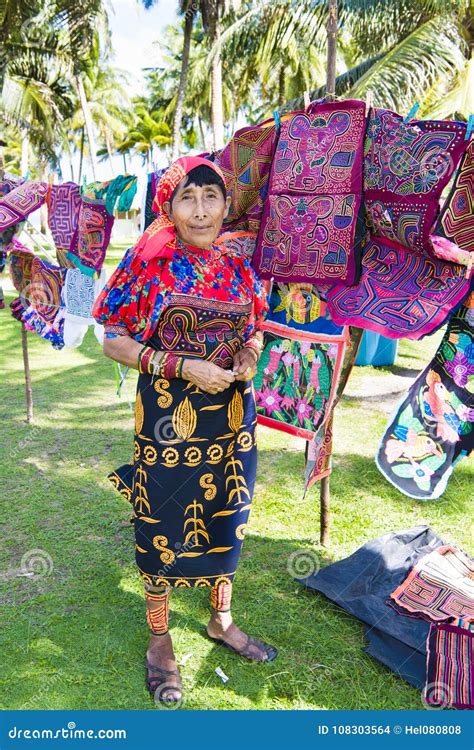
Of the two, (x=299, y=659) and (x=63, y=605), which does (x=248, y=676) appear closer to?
(x=299, y=659)

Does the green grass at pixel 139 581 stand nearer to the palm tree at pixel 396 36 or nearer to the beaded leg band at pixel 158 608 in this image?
the beaded leg band at pixel 158 608

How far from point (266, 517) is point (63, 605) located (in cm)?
133

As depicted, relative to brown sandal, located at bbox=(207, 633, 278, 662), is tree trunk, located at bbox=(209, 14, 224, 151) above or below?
above

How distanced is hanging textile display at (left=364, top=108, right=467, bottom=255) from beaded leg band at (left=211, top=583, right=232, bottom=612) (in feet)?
5.08

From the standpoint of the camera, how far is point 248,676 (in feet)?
7.67

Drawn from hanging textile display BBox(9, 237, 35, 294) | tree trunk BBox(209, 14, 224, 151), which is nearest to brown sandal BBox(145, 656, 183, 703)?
hanging textile display BBox(9, 237, 35, 294)

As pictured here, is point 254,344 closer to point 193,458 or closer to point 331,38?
point 193,458

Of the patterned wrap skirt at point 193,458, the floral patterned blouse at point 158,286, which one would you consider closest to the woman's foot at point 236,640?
the patterned wrap skirt at point 193,458

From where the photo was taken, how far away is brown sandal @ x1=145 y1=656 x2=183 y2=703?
7.23 feet

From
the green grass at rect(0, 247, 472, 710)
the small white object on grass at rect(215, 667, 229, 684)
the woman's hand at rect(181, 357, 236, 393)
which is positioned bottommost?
the green grass at rect(0, 247, 472, 710)

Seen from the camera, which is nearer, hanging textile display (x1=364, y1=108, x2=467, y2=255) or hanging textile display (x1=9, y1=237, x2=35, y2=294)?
hanging textile display (x1=364, y1=108, x2=467, y2=255)

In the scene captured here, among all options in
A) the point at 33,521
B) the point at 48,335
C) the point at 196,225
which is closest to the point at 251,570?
the point at 33,521

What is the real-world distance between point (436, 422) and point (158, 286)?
3.71 ft

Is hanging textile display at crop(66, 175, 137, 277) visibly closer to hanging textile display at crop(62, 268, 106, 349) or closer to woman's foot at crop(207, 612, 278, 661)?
hanging textile display at crop(62, 268, 106, 349)
